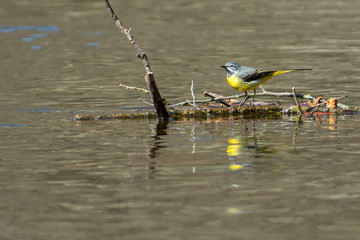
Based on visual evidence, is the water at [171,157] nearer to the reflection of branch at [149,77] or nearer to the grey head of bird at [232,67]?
the reflection of branch at [149,77]

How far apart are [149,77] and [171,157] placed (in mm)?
2567

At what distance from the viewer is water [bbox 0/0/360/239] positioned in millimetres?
6949

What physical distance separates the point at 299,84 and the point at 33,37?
1407 centimetres

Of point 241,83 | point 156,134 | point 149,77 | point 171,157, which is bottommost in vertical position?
point 171,157

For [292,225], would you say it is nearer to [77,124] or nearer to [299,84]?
[77,124]

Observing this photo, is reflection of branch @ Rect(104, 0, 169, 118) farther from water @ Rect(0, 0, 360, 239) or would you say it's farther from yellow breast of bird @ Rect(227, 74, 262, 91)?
yellow breast of bird @ Rect(227, 74, 262, 91)

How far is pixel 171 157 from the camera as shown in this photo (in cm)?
966

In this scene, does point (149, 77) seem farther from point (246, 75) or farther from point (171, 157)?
point (171, 157)

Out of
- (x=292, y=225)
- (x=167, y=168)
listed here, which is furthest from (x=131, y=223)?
(x=167, y=168)

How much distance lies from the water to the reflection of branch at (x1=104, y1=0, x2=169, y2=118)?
349mm

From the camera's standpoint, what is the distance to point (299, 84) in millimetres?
17234

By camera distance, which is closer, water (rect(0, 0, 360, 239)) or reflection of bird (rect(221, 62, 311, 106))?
water (rect(0, 0, 360, 239))

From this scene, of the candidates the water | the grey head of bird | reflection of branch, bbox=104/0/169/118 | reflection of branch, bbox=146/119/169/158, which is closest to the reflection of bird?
the grey head of bird

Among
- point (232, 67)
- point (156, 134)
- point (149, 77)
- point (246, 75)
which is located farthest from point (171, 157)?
point (232, 67)
